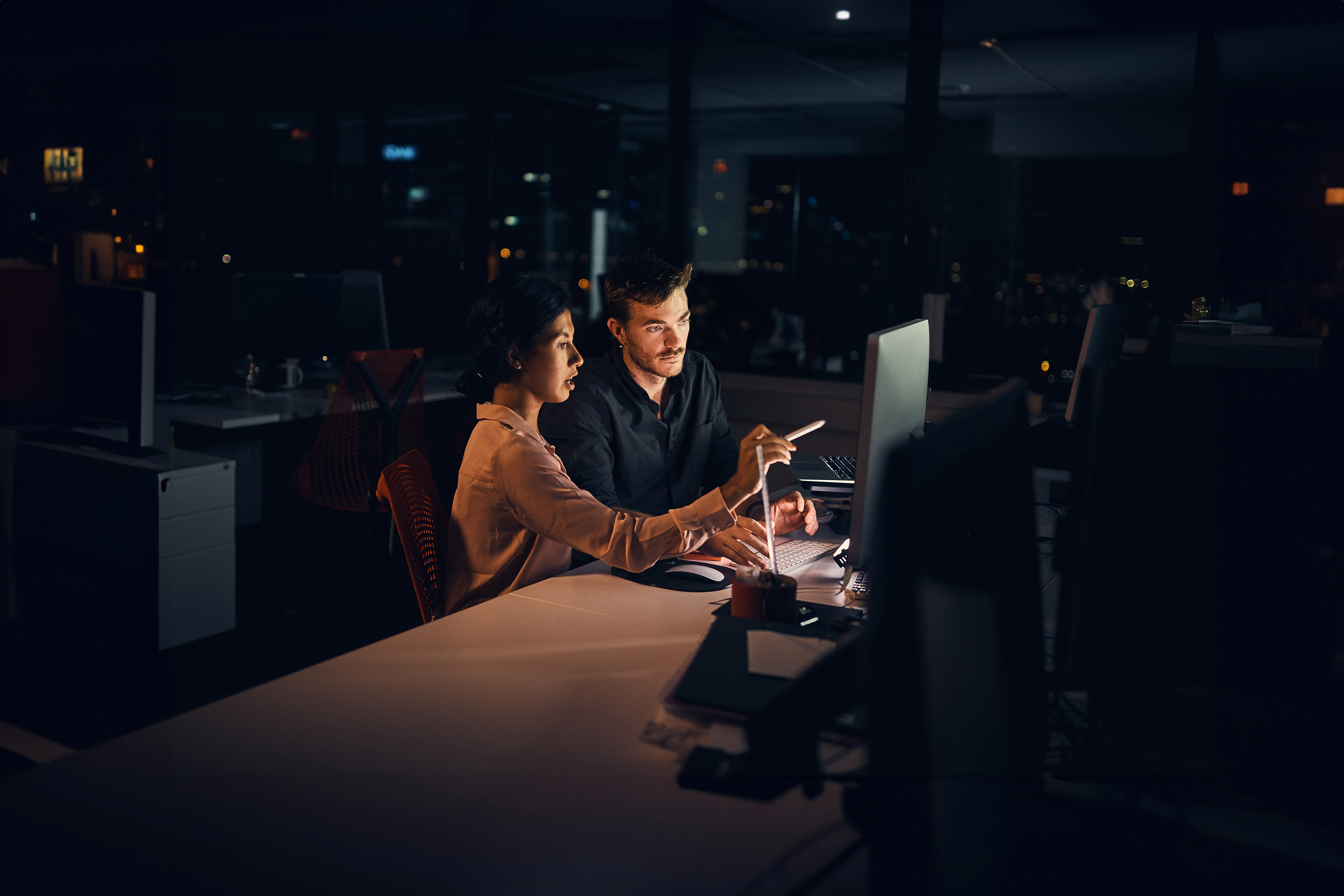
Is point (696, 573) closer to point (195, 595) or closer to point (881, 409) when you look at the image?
point (881, 409)

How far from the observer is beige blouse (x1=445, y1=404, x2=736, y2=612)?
182 cm

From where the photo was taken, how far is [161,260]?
6777mm

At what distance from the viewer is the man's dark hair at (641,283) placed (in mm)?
2514

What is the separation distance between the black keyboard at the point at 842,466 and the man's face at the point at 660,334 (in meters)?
0.68

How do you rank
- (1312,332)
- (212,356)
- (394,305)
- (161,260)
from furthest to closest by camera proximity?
1. (161,260)
2. (394,305)
3. (212,356)
4. (1312,332)

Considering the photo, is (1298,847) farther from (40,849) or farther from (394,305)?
(394,305)

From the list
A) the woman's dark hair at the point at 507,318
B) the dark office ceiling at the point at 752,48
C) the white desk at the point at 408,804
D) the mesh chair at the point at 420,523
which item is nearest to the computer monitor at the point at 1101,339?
the woman's dark hair at the point at 507,318

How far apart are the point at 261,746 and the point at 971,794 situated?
843 mm

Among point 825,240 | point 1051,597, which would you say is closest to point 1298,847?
point 1051,597

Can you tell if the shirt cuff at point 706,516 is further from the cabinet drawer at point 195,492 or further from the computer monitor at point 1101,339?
the cabinet drawer at point 195,492

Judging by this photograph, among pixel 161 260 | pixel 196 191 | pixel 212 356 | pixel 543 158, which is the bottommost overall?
pixel 212 356

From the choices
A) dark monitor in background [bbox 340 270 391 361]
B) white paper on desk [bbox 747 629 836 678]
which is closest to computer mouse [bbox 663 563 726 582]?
white paper on desk [bbox 747 629 836 678]

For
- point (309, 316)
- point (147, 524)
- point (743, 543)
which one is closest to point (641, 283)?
point (743, 543)

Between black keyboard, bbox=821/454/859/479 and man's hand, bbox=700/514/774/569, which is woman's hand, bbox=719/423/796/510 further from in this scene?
black keyboard, bbox=821/454/859/479
